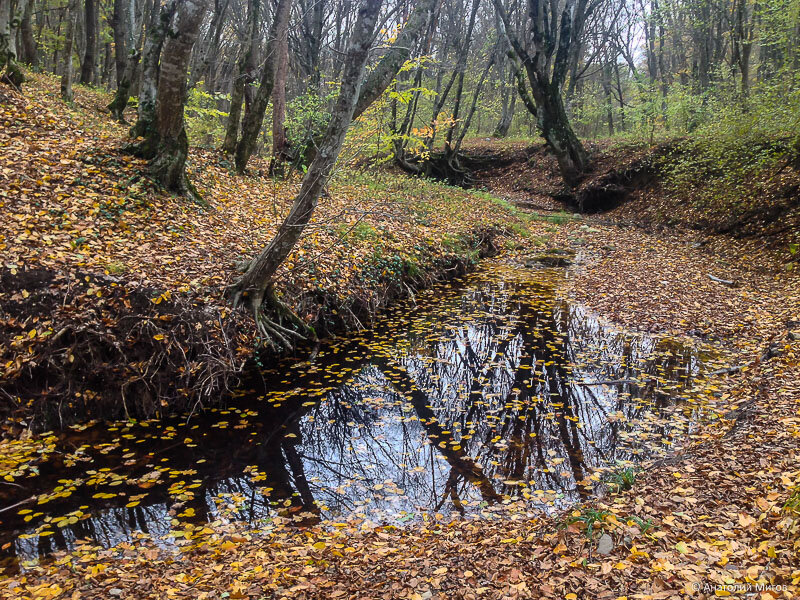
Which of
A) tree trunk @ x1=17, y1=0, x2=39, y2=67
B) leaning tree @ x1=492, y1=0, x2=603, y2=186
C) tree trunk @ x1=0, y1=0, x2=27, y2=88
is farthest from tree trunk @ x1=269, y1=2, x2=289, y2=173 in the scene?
leaning tree @ x1=492, y1=0, x2=603, y2=186

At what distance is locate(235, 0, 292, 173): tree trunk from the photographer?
11.5 metres

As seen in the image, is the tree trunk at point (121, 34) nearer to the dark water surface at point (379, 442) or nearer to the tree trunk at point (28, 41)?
the tree trunk at point (28, 41)

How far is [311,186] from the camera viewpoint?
649 centimetres

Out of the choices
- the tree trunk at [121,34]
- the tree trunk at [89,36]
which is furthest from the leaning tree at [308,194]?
the tree trunk at [89,36]

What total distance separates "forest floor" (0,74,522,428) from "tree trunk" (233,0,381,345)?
0.45 metres

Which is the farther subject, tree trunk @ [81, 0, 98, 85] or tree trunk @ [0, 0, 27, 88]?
tree trunk @ [81, 0, 98, 85]

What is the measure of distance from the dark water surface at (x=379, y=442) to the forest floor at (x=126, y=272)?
0.51 metres

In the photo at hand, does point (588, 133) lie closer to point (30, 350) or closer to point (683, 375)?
point (683, 375)

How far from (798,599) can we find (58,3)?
36.0m

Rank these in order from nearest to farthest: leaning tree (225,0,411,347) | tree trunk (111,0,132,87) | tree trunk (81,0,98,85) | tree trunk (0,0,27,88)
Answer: leaning tree (225,0,411,347), tree trunk (0,0,27,88), tree trunk (111,0,132,87), tree trunk (81,0,98,85)

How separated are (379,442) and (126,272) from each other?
4182 mm

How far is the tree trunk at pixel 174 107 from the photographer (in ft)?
26.0

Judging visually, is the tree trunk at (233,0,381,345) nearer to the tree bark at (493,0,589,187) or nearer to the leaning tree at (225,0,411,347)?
the leaning tree at (225,0,411,347)

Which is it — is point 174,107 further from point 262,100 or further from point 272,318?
point 272,318
